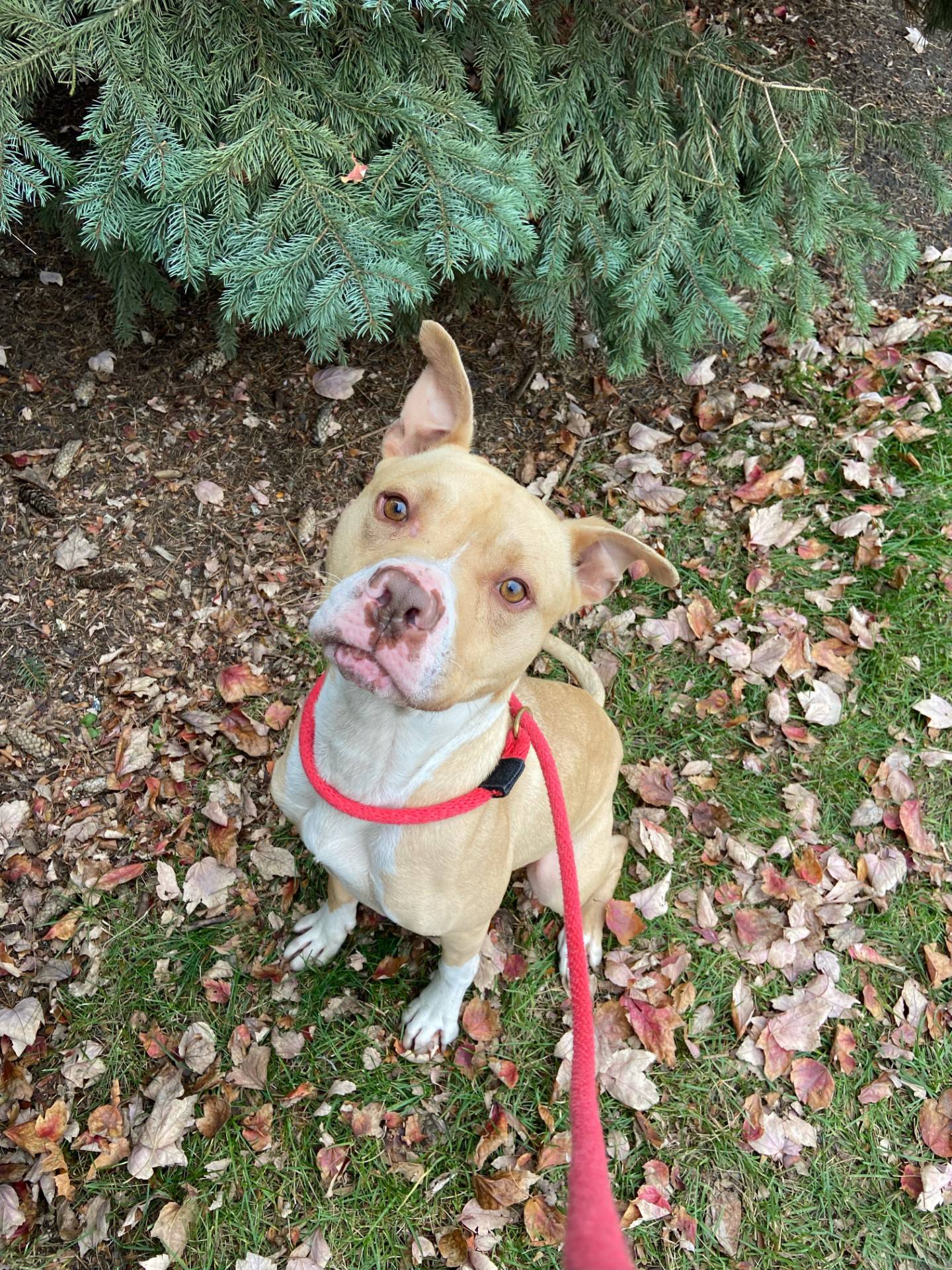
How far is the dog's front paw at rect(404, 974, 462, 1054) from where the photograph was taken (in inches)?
154

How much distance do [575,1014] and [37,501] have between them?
3950 millimetres

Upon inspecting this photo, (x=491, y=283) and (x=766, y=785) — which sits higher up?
(x=491, y=283)

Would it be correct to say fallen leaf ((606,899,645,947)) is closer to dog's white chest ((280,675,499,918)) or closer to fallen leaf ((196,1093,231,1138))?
dog's white chest ((280,675,499,918))

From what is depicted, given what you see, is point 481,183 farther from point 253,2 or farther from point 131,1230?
point 131,1230

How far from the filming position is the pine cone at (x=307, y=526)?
512cm

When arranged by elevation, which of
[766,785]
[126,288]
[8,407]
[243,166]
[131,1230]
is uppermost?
[243,166]

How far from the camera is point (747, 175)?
5.09m

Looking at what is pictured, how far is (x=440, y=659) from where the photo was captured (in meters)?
2.38

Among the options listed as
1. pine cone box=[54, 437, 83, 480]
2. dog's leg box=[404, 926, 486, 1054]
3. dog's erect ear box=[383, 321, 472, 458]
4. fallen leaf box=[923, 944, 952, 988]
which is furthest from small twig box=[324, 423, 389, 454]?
fallen leaf box=[923, 944, 952, 988]

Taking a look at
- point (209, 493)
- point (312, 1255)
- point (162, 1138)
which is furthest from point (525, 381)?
point (312, 1255)

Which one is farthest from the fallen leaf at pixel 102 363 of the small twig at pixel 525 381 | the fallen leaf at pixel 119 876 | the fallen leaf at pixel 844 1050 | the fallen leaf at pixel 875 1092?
the fallen leaf at pixel 875 1092

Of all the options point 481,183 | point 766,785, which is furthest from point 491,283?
point 766,785

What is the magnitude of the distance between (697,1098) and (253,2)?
545 cm

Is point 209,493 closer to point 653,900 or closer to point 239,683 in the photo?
point 239,683
